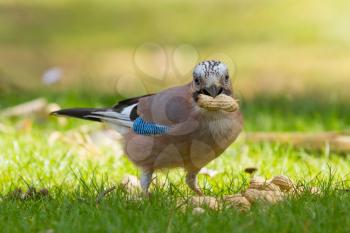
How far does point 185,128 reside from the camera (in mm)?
4941

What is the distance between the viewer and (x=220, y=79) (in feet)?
15.8

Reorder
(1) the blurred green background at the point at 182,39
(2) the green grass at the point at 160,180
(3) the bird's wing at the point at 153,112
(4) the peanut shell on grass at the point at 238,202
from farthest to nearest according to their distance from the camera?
(1) the blurred green background at the point at 182,39, (3) the bird's wing at the point at 153,112, (4) the peanut shell on grass at the point at 238,202, (2) the green grass at the point at 160,180

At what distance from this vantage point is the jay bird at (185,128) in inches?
190

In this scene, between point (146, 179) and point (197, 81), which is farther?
point (146, 179)

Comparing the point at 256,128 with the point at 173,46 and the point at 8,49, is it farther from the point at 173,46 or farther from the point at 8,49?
the point at 8,49

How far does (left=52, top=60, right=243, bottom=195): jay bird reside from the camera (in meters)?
4.82

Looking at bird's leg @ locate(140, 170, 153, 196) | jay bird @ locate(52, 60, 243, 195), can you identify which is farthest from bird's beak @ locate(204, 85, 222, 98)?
bird's leg @ locate(140, 170, 153, 196)

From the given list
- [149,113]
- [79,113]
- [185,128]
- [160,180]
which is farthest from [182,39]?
[185,128]

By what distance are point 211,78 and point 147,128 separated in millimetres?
640

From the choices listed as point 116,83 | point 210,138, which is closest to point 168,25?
point 116,83

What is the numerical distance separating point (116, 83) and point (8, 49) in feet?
10.8

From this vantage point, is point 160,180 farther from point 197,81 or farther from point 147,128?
point 197,81

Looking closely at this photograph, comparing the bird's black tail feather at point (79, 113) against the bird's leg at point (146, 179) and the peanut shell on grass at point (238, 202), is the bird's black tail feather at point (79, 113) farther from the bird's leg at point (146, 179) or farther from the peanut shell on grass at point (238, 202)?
the peanut shell on grass at point (238, 202)

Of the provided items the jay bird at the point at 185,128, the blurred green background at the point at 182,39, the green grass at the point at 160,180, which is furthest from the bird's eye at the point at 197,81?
the blurred green background at the point at 182,39
